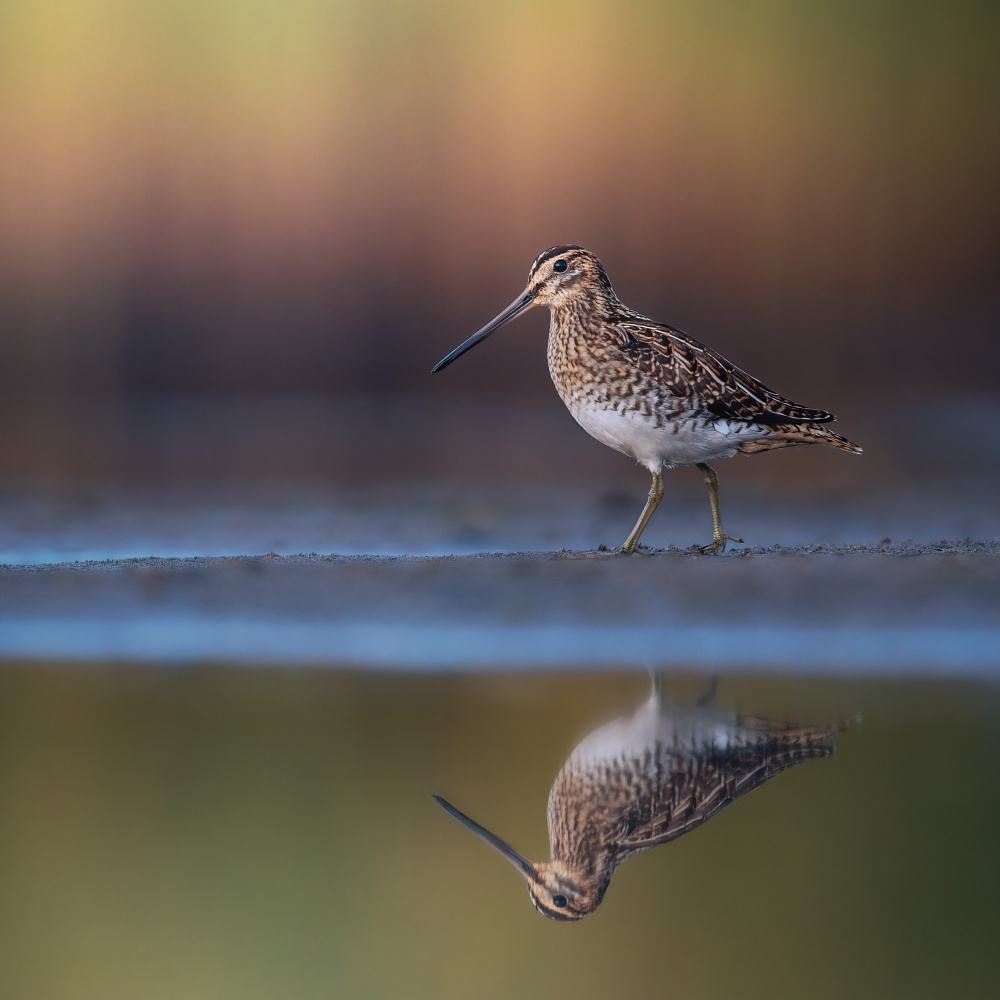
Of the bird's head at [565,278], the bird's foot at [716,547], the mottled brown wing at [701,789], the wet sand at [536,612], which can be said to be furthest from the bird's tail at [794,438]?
the mottled brown wing at [701,789]

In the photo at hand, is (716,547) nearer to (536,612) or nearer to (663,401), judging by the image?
(663,401)

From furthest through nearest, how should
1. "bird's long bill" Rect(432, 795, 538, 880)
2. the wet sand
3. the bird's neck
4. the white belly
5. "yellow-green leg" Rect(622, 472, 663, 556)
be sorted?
the bird's neck, the white belly, "yellow-green leg" Rect(622, 472, 663, 556), the wet sand, "bird's long bill" Rect(432, 795, 538, 880)

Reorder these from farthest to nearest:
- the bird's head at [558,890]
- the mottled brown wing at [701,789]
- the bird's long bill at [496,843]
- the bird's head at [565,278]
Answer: the bird's head at [565,278] → the mottled brown wing at [701,789] → the bird's long bill at [496,843] → the bird's head at [558,890]

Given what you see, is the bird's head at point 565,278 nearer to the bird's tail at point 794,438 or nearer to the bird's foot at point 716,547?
the bird's tail at point 794,438

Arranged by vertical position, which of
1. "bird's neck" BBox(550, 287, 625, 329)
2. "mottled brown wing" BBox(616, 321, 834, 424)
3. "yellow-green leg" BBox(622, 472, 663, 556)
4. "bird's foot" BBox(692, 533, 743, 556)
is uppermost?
"bird's neck" BBox(550, 287, 625, 329)

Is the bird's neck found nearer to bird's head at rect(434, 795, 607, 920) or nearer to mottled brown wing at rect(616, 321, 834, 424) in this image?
mottled brown wing at rect(616, 321, 834, 424)

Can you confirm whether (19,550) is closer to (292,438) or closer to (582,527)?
(582,527)

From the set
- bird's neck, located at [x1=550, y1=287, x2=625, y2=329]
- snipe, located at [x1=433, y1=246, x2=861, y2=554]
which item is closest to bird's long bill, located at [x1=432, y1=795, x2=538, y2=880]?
snipe, located at [x1=433, y1=246, x2=861, y2=554]

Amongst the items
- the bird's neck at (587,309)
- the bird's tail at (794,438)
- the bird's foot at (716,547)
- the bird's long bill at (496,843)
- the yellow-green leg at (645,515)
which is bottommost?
the bird's foot at (716,547)
